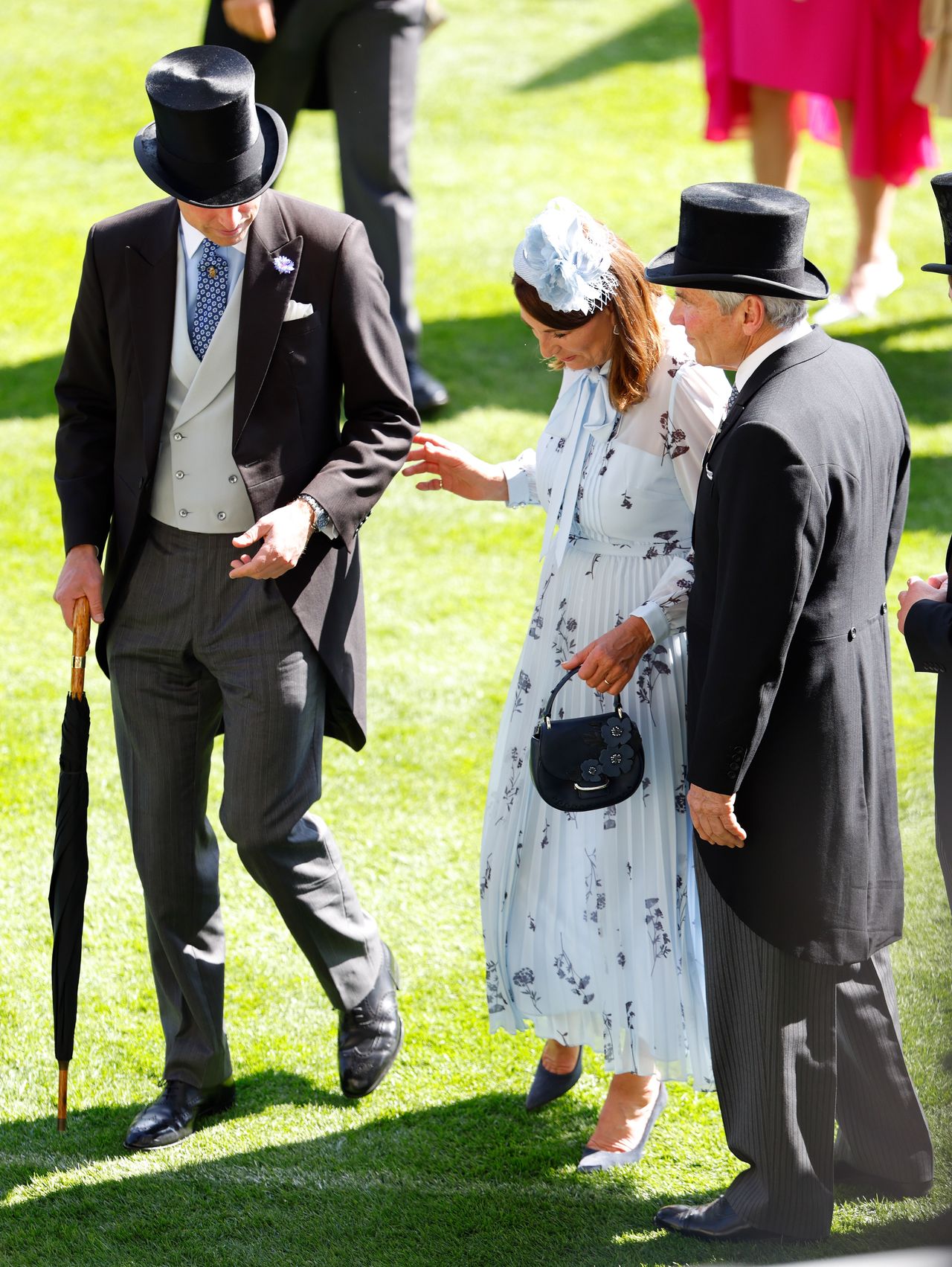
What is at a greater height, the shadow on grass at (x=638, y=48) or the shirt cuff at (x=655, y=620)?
the shadow on grass at (x=638, y=48)

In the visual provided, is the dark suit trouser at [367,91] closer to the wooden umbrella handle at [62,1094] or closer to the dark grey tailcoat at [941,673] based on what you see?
the wooden umbrella handle at [62,1094]

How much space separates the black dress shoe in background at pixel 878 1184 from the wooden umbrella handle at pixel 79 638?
1770 millimetres

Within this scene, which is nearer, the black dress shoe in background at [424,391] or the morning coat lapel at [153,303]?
the morning coat lapel at [153,303]

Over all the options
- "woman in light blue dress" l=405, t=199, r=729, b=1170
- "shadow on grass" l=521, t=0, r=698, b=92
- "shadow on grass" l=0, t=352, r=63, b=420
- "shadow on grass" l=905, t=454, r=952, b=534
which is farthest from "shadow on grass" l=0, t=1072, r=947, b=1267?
"shadow on grass" l=521, t=0, r=698, b=92

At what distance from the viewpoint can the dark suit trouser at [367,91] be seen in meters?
5.79

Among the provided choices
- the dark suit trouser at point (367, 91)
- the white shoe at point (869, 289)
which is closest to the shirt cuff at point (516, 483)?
the dark suit trouser at point (367, 91)

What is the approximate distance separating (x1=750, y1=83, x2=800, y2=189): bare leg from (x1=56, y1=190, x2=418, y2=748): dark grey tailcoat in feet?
14.3

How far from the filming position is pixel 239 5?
5.45 m

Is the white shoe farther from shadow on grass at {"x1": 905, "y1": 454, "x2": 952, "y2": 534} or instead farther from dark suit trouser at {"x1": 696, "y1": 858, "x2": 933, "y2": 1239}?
dark suit trouser at {"x1": 696, "y1": 858, "x2": 933, "y2": 1239}

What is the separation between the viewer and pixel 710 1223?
9.70ft

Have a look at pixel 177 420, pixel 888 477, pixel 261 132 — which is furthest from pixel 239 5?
pixel 888 477

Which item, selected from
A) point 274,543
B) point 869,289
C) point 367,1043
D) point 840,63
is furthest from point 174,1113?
point 840,63

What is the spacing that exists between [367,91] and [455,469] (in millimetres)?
3109

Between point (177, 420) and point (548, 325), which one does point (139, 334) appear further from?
point (548, 325)
